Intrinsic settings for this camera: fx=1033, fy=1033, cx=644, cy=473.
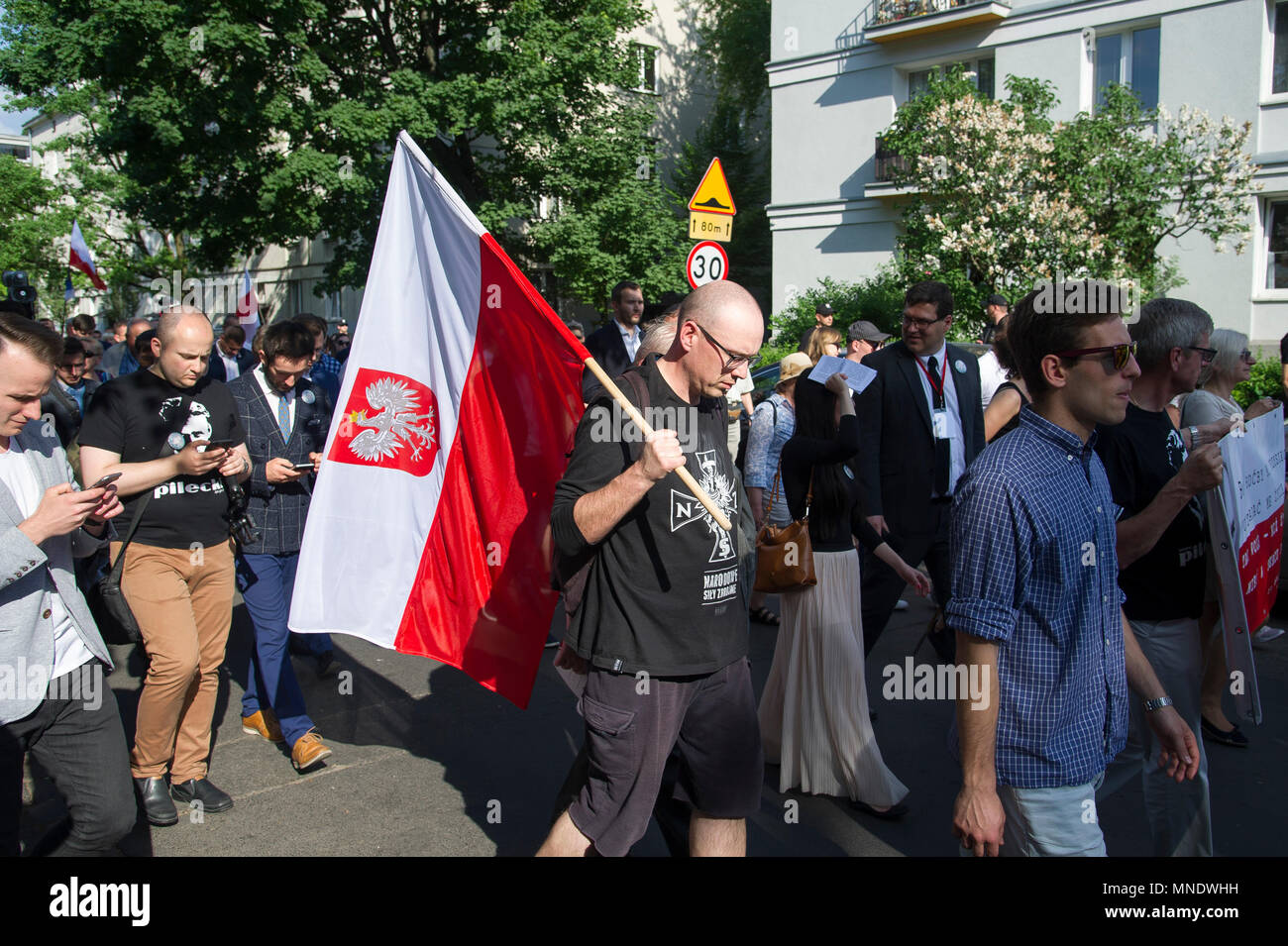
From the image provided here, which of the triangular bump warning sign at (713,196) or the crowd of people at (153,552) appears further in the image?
the triangular bump warning sign at (713,196)

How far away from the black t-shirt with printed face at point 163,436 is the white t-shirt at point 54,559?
1178 mm

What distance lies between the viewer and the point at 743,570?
3.17 m

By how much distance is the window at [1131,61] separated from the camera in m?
20.4

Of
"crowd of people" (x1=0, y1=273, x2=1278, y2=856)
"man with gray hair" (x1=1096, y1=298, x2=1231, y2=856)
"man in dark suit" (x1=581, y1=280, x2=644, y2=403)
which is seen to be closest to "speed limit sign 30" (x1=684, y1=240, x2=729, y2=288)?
"man in dark suit" (x1=581, y1=280, x2=644, y2=403)

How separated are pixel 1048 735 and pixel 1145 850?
201 cm

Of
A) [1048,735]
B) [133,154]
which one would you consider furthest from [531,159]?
[1048,735]

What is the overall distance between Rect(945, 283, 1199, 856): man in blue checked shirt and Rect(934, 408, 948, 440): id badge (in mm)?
2475

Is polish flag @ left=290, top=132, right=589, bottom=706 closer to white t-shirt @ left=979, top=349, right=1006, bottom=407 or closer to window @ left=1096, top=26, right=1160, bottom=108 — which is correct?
white t-shirt @ left=979, top=349, right=1006, bottom=407

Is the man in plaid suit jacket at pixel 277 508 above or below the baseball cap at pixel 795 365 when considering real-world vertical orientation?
below

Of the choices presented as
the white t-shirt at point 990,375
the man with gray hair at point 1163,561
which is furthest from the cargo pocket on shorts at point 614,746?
the white t-shirt at point 990,375

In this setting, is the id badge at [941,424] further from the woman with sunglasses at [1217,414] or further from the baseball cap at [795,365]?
the woman with sunglasses at [1217,414]

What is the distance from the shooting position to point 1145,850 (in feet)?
13.2

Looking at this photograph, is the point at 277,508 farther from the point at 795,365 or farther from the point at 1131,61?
the point at 1131,61
